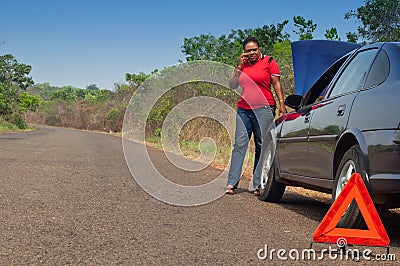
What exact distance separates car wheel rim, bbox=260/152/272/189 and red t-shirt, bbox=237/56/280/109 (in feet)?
2.29

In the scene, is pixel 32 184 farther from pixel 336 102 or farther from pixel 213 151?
pixel 213 151

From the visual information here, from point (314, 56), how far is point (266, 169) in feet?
8.33

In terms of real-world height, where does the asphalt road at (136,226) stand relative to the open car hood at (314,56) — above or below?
below

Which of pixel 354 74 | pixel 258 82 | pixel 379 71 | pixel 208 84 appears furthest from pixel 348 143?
pixel 208 84

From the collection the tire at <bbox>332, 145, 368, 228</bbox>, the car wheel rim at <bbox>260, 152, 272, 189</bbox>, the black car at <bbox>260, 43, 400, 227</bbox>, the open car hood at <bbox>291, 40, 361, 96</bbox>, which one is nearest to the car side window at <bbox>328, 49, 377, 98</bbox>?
the black car at <bbox>260, 43, 400, 227</bbox>

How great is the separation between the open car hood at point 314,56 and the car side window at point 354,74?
11.5 feet

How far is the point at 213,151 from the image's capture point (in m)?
17.0

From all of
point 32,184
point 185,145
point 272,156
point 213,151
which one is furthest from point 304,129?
point 185,145

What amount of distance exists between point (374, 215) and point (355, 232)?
172 millimetres

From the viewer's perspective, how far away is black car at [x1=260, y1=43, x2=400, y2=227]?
416 cm

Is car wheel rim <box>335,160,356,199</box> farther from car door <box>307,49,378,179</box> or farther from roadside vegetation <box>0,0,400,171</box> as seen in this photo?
roadside vegetation <box>0,0,400,171</box>

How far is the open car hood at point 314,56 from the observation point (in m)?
9.16

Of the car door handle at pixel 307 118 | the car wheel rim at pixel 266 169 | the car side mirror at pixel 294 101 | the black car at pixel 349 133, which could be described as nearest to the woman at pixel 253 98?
the car wheel rim at pixel 266 169

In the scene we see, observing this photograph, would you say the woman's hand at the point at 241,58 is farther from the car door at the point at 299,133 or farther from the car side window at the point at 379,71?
the car side window at the point at 379,71
